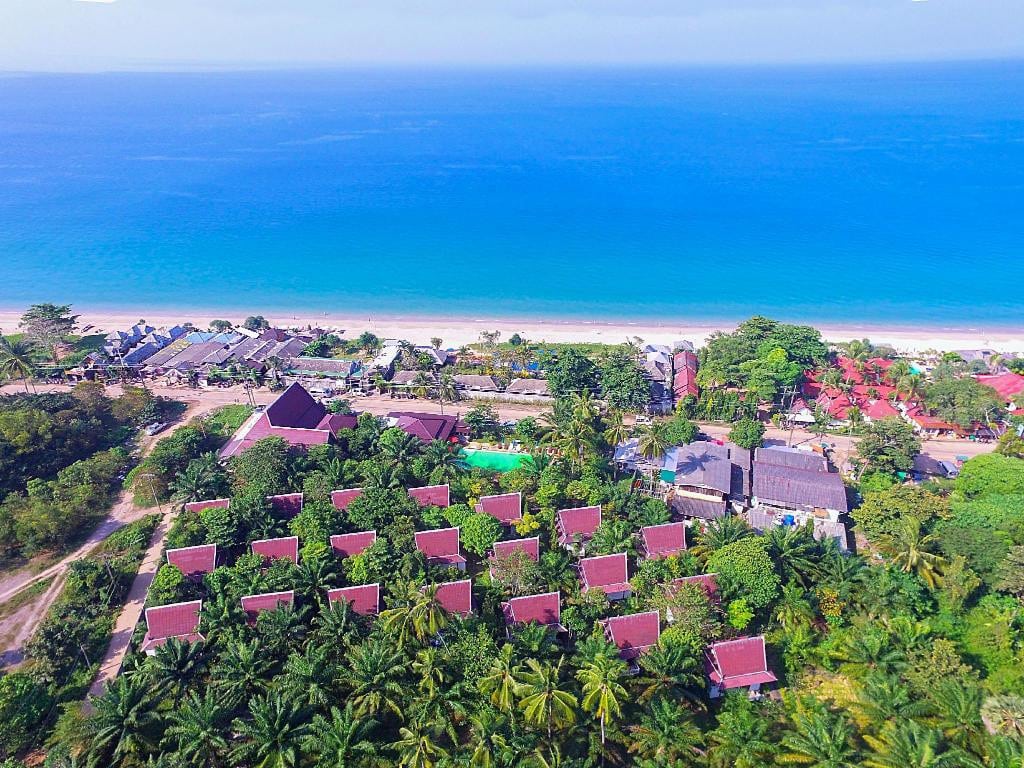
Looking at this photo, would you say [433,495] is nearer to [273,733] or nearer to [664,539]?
[664,539]

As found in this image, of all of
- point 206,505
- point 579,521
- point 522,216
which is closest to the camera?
point 579,521

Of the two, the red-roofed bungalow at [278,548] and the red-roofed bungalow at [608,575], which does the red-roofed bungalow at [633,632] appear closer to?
the red-roofed bungalow at [608,575]

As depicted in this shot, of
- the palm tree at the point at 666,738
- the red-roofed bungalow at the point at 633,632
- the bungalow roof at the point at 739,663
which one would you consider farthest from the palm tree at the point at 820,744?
the red-roofed bungalow at the point at 633,632

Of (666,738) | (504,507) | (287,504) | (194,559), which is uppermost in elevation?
(287,504)

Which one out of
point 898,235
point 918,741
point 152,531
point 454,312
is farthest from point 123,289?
point 898,235

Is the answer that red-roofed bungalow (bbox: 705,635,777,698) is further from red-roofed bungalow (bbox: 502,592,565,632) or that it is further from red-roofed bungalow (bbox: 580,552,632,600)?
red-roofed bungalow (bbox: 502,592,565,632)

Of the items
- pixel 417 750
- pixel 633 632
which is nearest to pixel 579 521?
pixel 633 632
